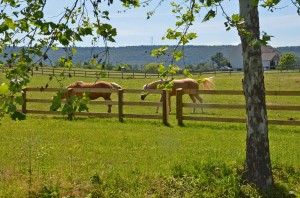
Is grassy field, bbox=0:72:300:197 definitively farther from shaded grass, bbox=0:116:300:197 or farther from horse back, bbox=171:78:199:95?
horse back, bbox=171:78:199:95

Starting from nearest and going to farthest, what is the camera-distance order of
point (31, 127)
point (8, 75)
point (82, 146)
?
point (8, 75) < point (82, 146) < point (31, 127)

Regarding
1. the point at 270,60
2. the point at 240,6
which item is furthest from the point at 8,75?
the point at 270,60

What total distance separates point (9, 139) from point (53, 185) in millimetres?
4500

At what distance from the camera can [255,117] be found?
5.96 meters

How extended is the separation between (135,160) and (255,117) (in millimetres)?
2636

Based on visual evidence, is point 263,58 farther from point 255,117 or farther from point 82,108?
point 82,108

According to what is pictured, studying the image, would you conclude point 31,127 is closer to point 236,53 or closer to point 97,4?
point 97,4

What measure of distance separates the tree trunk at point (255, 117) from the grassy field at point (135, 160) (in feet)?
0.73

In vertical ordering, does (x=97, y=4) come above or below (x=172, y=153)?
above

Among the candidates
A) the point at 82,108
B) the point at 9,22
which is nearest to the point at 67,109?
the point at 82,108

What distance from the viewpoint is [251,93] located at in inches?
232

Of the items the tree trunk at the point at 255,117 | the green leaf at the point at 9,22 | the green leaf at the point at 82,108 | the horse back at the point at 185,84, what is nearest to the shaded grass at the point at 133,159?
the tree trunk at the point at 255,117

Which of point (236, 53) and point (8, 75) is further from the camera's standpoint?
point (236, 53)

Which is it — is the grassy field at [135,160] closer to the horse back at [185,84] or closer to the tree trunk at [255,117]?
the tree trunk at [255,117]
